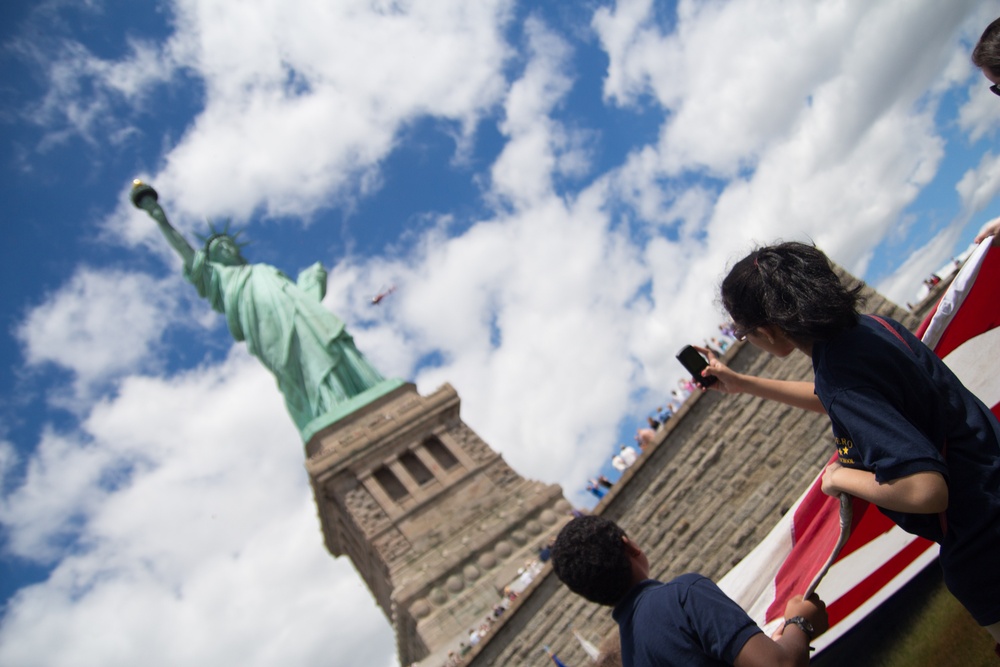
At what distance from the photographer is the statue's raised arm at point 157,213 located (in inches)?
1101

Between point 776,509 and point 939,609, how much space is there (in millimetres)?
3038

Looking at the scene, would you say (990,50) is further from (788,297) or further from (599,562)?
(599,562)

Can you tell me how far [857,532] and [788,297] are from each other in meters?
1.87

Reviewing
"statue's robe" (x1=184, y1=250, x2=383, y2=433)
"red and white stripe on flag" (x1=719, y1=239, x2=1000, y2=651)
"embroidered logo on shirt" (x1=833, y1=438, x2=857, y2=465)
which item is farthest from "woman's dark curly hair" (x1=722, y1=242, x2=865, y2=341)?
"statue's robe" (x1=184, y1=250, x2=383, y2=433)

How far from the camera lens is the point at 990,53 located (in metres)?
2.55

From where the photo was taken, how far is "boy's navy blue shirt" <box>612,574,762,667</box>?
6.91ft

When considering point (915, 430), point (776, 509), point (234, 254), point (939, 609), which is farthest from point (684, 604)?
point (234, 254)

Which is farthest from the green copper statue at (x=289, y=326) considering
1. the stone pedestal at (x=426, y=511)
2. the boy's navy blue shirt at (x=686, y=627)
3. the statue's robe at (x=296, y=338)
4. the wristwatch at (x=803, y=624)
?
the wristwatch at (x=803, y=624)

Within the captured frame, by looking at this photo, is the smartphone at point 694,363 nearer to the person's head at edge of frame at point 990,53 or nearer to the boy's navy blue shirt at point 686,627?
the boy's navy blue shirt at point 686,627

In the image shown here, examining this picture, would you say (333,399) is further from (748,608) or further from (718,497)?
(748,608)

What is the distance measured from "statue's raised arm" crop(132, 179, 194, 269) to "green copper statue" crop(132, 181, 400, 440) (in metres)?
0.04

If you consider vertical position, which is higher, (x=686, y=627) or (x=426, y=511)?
(x=426, y=511)

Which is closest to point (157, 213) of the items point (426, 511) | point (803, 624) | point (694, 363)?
point (426, 511)

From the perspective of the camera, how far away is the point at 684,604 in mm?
2246
